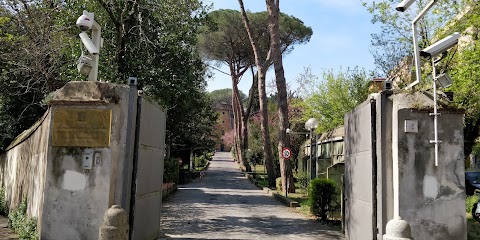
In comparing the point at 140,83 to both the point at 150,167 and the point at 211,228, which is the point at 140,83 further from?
the point at 150,167

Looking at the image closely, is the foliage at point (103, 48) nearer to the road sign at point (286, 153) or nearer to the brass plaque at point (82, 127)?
the brass plaque at point (82, 127)

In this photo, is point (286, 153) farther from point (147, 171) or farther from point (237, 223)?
point (147, 171)

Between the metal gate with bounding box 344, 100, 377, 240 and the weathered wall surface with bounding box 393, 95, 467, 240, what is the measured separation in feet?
1.73

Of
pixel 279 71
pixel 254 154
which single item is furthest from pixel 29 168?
pixel 254 154

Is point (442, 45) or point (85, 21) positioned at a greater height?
point (85, 21)

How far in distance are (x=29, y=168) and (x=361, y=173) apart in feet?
23.0

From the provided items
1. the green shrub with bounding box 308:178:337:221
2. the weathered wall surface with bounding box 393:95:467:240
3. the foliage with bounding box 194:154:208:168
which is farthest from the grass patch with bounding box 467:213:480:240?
the foliage with bounding box 194:154:208:168

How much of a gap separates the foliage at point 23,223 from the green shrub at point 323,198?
25.4 ft

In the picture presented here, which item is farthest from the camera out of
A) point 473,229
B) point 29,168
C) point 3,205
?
point 3,205

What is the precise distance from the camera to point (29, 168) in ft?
31.7

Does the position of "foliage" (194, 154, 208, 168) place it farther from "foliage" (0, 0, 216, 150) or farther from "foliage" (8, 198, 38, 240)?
"foliage" (8, 198, 38, 240)

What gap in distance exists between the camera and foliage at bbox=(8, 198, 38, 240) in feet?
24.3

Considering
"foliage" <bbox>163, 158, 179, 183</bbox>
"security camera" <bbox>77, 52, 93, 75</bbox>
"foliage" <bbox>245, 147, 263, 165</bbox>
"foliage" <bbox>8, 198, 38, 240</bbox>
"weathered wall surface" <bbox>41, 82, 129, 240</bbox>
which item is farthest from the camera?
"foliage" <bbox>245, 147, 263, 165</bbox>

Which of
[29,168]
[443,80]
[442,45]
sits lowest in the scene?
[29,168]
